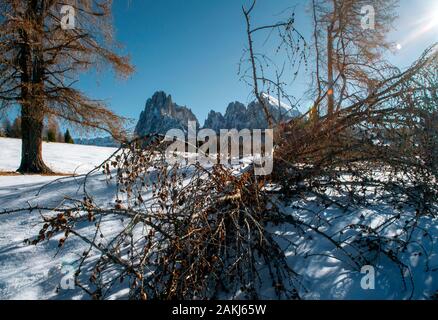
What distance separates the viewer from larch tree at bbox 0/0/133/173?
272 inches

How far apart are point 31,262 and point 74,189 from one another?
1350 mm

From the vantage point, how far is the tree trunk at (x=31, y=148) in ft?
25.6

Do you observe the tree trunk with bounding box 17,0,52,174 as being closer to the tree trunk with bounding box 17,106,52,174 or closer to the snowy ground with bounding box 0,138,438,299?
the tree trunk with bounding box 17,106,52,174

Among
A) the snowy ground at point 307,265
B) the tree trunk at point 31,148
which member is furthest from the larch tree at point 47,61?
the snowy ground at point 307,265

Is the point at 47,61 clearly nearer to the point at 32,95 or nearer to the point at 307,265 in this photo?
the point at 32,95

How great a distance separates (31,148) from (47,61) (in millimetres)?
2585

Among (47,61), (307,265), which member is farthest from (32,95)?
(307,265)

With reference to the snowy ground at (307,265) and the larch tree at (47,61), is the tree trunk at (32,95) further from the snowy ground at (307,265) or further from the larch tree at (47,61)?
the snowy ground at (307,265)

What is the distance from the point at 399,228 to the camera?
2.17 m

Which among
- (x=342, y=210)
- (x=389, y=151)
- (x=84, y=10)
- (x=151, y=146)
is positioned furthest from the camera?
(x=84, y=10)

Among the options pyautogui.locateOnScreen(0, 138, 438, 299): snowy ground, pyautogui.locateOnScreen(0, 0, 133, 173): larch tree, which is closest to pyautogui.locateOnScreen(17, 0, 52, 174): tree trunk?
pyautogui.locateOnScreen(0, 0, 133, 173): larch tree

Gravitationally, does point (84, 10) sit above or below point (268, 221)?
above

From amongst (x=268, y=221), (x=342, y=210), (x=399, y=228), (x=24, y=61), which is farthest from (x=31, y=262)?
(x=24, y=61)
